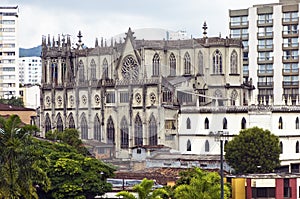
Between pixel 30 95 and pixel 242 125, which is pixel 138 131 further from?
pixel 30 95

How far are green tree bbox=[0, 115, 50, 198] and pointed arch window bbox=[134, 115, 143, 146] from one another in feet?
174

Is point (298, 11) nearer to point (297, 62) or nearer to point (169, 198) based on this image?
point (297, 62)

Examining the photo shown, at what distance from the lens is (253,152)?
3159 inches

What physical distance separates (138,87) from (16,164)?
184ft

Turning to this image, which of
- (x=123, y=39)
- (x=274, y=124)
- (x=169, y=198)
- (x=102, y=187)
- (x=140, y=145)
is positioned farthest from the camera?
(x=123, y=39)

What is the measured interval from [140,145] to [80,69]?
1821cm

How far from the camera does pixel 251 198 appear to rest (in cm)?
6512

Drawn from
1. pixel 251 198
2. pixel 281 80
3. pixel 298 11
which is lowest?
pixel 251 198

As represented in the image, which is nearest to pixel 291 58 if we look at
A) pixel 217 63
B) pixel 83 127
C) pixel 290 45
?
pixel 290 45

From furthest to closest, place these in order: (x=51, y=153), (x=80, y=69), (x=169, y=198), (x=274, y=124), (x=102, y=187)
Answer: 1. (x=80, y=69)
2. (x=274, y=124)
3. (x=51, y=153)
4. (x=102, y=187)
5. (x=169, y=198)

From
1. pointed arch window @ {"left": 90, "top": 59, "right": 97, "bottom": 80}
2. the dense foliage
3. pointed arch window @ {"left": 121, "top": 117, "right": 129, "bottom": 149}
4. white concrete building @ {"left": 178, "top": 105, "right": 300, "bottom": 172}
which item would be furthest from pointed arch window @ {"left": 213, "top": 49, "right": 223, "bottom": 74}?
the dense foliage

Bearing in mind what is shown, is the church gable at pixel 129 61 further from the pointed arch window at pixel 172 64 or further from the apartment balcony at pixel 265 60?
the apartment balcony at pixel 265 60

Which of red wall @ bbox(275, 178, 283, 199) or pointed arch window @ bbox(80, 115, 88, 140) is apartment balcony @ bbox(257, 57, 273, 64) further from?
red wall @ bbox(275, 178, 283, 199)

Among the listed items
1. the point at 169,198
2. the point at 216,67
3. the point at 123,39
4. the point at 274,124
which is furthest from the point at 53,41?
the point at 169,198
